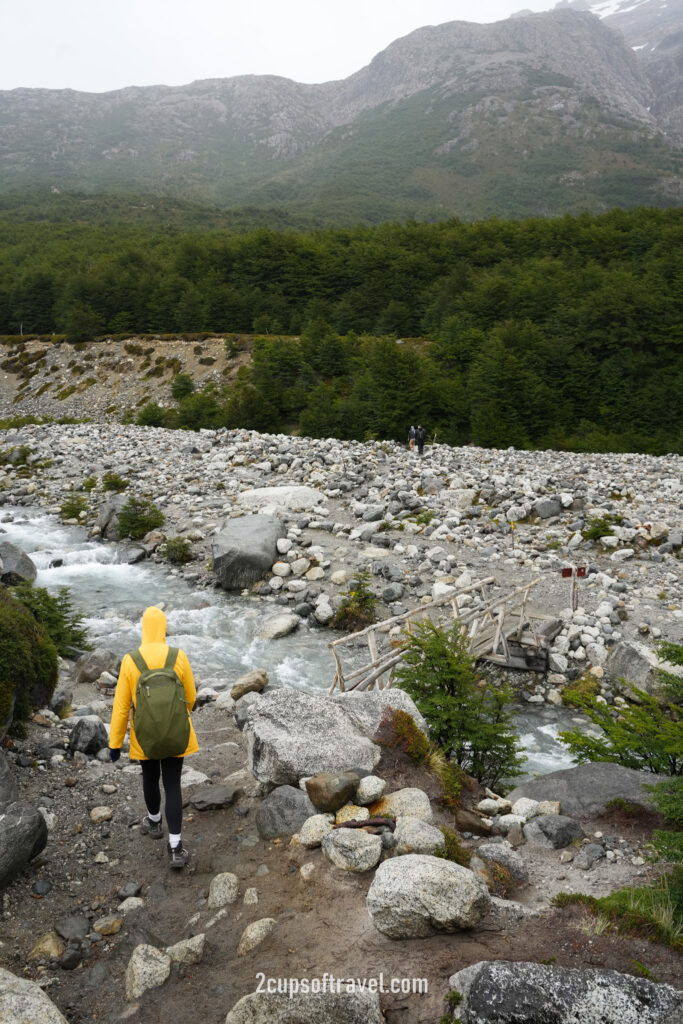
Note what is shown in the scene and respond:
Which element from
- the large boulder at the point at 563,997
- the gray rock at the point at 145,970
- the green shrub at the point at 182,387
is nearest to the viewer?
the large boulder at the point at 563,997

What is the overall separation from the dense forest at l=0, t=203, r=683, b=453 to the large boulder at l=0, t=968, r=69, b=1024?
34.2 meters

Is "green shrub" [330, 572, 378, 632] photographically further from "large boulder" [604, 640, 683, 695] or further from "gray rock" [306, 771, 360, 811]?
"gray rock" [306, 771, 360, 811]

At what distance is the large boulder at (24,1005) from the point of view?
3.26m

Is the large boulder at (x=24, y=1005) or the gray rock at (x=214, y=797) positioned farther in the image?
the gray rock at (x=214, y=797)

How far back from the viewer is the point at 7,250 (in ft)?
298

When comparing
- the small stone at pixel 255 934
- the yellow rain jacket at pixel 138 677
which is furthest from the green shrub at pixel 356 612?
the small stone at pixel 255 934

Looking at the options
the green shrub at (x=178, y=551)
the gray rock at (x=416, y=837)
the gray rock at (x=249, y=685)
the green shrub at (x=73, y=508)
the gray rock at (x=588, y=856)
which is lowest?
the green shrub at (x=178, y=551)

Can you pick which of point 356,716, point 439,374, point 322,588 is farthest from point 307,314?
point 356,716

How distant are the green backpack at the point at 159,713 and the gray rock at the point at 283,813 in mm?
1252

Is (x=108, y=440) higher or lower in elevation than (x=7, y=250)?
lower

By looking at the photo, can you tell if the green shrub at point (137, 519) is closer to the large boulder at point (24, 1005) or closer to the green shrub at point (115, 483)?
the green shrub at point (115, 483)

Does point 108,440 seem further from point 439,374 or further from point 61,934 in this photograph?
point 61,934

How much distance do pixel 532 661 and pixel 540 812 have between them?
6499 millimetres

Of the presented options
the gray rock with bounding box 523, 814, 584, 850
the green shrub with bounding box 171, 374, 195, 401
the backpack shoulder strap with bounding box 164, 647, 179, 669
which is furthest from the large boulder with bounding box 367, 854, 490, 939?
the green shrub with bounding box 171, 374, 195, 401
